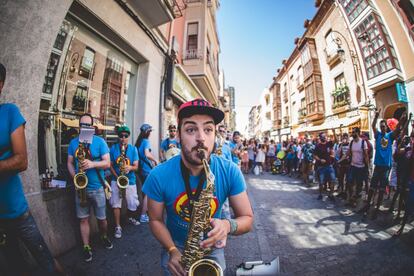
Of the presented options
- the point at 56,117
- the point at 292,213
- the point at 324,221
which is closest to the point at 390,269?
the point at 324,221

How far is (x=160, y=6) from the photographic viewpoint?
5605 millimetres

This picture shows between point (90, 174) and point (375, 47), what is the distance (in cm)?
1708

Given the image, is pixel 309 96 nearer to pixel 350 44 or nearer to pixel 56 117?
pixel 350 44

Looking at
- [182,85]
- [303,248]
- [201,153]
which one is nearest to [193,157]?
[201,153]

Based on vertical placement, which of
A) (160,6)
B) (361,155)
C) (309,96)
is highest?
(309,96)

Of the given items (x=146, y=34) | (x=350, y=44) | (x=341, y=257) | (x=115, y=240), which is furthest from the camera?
(x=350, y=44)

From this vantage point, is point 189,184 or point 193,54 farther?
point 193,54

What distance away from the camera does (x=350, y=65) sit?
48.3ft

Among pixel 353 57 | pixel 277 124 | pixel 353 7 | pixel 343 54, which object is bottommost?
pixel 277 124

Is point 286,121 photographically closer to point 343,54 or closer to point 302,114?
point 302,114

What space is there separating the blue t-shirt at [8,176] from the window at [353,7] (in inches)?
714

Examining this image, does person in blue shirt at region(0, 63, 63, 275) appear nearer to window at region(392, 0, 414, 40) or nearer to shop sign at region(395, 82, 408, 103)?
shop sign at region(395, 82, 408, 103)

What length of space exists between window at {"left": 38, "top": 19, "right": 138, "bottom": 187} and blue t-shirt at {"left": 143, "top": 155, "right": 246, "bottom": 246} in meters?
2.88

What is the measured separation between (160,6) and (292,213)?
7.02 metres
